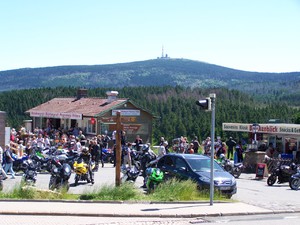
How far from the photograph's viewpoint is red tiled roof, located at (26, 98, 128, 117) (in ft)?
143

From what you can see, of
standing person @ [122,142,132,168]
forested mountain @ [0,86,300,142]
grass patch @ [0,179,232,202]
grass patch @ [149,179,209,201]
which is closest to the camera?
grass patch @ [0,179,232,202]

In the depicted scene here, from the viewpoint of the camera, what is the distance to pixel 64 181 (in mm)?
19469

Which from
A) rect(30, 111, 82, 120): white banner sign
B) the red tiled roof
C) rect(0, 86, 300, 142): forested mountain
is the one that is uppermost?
→ the red tiled roof

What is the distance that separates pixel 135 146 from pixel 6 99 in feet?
227

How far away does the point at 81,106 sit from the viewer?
46719mm

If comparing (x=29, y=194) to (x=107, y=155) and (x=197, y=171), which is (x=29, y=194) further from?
(x=107, y=155)

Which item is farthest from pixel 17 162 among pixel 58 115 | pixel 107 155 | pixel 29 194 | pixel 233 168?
pixel 58 115

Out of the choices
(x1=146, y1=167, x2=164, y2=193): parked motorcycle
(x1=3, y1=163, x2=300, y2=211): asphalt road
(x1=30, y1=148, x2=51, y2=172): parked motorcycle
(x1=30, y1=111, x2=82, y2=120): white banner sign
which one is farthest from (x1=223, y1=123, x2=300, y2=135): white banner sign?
Result: (x1=146, y1=167, x2=164, y2=193): parked motorcycle

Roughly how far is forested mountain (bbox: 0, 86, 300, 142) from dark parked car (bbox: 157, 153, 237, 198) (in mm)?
29726

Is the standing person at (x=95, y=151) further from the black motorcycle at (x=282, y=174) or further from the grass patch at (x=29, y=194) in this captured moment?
the grass patch at (x=29, y=194)

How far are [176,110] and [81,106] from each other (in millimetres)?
46828

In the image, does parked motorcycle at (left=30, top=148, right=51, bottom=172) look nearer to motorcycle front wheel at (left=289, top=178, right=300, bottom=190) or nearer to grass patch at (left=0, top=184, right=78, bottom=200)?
grass patch at (left=0, top=184, right=78, bottom=200)

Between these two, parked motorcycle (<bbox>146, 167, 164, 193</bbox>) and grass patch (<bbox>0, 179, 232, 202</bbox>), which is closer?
grass patch (<bbox>0, 179, 232, 202</bbox>)

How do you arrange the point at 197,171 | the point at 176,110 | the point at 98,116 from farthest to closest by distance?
the point at 176,110
the point at 98,116
the point at 197,171
